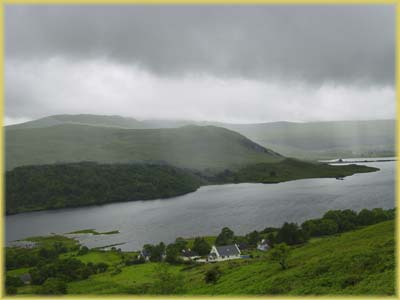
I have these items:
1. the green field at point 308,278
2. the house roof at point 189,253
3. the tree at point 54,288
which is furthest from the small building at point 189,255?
the tree at point 54,288

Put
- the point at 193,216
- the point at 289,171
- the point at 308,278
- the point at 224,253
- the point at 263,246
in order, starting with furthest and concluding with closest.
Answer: the point at 289,171 < the point at 193,216 < the point at 263,246 < the point at 224,253 < the point at 308,278

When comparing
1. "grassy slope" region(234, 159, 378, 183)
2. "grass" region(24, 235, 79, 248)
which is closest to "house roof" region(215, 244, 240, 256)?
"grass" region(24, 235, 79, 248)

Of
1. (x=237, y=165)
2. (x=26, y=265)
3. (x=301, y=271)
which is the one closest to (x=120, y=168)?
(x=237, y=165)

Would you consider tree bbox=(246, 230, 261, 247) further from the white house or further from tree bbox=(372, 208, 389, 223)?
tree bbox=(372, 208, 389, 223)

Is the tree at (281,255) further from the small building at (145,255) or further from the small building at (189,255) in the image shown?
the small building at (145,255)

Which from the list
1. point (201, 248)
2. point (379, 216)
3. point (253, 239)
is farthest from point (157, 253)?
point (379, 216)

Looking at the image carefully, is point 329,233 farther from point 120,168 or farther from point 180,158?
point 180,158

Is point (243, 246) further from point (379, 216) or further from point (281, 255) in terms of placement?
point (281, 255)

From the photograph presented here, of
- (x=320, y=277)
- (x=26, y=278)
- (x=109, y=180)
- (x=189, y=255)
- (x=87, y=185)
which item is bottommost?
(x=26, y=278)
